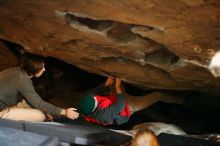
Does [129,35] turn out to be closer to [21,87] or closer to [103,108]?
[103,108]

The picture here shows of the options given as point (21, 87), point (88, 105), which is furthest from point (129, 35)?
point (21, 87)

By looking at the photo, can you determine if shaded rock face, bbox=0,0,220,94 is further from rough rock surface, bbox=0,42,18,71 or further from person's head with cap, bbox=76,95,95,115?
rough rock surface, bbox=0,42,18,71

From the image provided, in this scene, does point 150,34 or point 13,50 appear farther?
point 13,50

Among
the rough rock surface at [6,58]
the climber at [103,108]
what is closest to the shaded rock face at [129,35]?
the climber at [103,108]

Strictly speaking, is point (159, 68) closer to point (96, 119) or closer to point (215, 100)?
point (96, 119)

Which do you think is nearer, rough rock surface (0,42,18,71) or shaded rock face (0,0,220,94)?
shaded rock face (0,0,220,94)

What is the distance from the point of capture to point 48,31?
4.35 metres

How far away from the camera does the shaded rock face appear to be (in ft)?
10.7

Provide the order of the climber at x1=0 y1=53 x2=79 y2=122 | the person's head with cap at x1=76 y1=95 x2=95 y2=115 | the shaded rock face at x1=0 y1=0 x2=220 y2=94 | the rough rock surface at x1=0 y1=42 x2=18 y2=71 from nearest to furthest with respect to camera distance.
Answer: the shaded rock face at x1=0 y1=0 x2=220 y2=94
the climber at x1=0 y1=53 x2=79 y2=122
the person's head with cap at x1=76 y1=95 x2=95 y2=115
the rough rock surface at x1=0 y1=42 x2=18 y2=71

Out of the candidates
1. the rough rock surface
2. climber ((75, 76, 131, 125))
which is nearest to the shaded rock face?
climber ((75, 76, 131, 125))

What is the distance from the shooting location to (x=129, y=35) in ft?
13.4

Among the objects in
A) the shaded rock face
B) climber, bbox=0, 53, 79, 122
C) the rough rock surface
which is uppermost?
the rough rock surface

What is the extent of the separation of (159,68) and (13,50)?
8.39 ft

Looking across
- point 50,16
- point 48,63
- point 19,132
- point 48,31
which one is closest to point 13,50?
point 48,63
